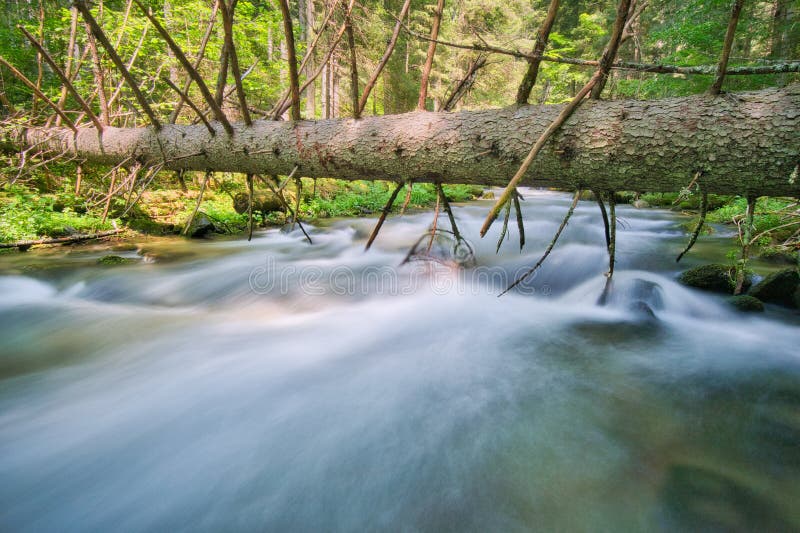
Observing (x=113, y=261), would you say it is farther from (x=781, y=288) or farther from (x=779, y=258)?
(x=779, y=258)

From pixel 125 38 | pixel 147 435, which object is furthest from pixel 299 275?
pixel 125 38

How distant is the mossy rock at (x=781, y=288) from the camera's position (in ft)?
12.1

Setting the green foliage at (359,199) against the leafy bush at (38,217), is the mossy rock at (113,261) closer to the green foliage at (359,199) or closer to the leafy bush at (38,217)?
the leafy bush at (38,217)

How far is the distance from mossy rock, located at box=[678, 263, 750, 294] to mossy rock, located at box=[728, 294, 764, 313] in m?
0.28

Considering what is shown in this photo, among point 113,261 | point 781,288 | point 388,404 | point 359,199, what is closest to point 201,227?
point 113,261

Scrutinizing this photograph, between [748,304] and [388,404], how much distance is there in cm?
396

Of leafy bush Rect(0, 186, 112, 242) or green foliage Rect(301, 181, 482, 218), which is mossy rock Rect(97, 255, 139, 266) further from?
green foliage Rect(301, 181, 482, 218)

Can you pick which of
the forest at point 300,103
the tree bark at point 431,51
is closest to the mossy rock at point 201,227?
the forest at point 300,103

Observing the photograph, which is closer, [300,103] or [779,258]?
[300,103]

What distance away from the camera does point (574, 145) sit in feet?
5.60

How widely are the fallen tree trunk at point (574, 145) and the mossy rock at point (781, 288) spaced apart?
3.21 meters

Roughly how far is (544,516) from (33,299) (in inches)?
216

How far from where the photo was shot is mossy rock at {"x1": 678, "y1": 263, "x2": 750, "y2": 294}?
4086 millimetres

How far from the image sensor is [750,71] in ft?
4.50
